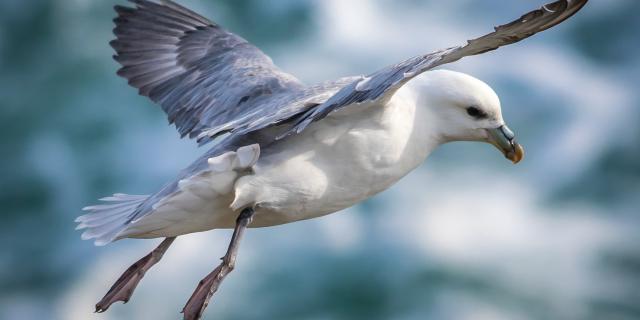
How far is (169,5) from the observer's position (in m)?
5.89

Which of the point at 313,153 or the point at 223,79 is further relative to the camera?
the point at 223,79

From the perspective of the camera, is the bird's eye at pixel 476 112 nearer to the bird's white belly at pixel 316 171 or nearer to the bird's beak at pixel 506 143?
the bird's beak at pixel 506 143

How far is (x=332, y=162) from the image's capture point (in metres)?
4.29

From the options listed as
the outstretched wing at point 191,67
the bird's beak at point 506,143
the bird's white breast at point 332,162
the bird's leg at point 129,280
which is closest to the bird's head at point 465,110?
the bird's beak at point 506,143

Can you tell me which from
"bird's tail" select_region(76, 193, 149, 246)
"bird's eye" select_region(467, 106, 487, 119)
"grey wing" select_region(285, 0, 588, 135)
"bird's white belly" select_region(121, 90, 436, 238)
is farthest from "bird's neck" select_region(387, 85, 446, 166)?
"bird's tail" select_region(76, 193, 149, 246)

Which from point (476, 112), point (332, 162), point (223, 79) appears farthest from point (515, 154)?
point (223, 79)

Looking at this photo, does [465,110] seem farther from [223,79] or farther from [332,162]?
[223,79]

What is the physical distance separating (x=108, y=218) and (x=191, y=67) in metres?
1.02

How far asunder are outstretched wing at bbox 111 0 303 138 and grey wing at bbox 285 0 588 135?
72 cm

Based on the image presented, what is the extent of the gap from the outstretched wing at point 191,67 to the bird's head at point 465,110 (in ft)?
1.98

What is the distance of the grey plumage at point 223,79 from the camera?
390cm

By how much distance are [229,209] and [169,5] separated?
1797mm

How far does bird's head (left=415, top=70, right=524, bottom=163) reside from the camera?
434 centimetres

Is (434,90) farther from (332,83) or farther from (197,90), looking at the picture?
(197,90)
